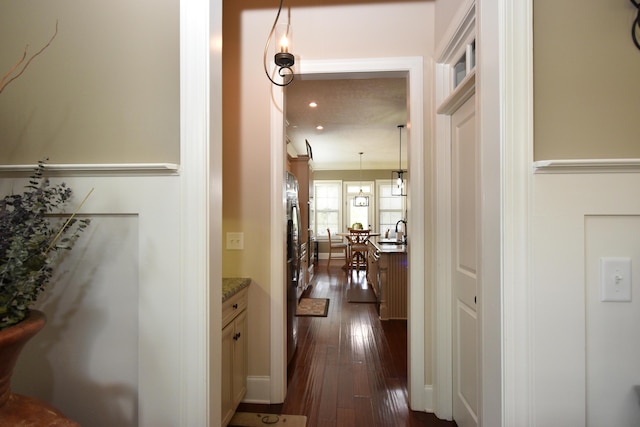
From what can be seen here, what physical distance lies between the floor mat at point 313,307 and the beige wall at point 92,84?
342cm

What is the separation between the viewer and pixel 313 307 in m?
4.22

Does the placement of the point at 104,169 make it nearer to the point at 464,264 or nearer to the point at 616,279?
the point at 616,279

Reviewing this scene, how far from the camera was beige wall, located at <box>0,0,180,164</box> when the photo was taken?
94cm

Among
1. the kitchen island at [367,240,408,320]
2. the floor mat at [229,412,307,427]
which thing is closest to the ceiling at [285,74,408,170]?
the kitchen island at [367,240,408,320]

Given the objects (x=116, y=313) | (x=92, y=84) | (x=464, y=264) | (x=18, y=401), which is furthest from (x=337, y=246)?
(x=18, y=401)

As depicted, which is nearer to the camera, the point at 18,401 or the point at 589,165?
the point at 18,401

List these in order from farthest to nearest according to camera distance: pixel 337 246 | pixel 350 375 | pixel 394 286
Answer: pixel 337 246 → pixel 394 286 → pixel 350 375

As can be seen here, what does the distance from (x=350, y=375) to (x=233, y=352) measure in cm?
118

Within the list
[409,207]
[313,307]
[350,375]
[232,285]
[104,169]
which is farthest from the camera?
[313,307]

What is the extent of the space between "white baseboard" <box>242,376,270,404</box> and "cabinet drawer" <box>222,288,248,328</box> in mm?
550

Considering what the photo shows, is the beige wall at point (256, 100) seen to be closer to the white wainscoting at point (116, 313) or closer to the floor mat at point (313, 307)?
the white wainscoting at point (116, 313)

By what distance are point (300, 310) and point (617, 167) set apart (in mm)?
3849

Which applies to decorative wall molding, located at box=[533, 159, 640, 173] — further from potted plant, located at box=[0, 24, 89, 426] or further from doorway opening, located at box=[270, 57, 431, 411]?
potted plant, located at box=[0, 24, 89, 426]

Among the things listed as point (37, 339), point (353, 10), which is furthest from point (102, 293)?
point (353, 10)
